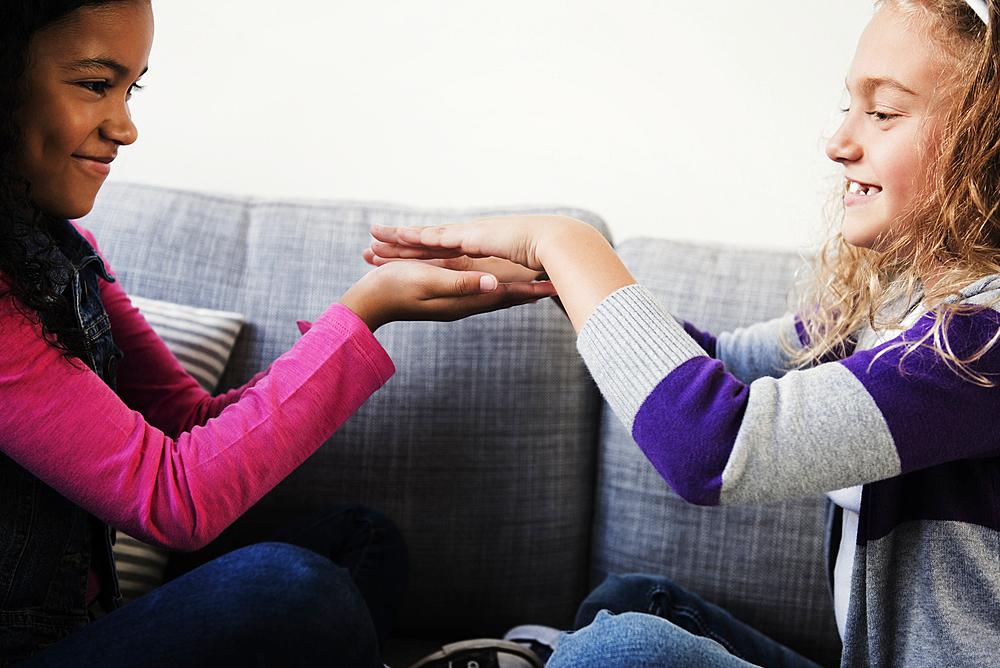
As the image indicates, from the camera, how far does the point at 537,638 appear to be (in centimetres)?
102

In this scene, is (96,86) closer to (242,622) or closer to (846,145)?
(242,622)

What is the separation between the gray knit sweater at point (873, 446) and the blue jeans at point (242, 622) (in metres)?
0.34

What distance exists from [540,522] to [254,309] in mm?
553

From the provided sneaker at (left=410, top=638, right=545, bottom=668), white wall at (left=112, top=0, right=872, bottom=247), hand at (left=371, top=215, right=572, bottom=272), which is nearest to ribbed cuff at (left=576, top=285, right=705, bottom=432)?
hand at (left=371, top=215, right=572, bottom=272)

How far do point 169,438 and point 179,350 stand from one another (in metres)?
0.36

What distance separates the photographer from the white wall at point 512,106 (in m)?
1.38

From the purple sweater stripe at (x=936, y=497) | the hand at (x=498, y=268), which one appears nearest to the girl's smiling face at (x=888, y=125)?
the purple sweater stripe at (x=936, y=497)

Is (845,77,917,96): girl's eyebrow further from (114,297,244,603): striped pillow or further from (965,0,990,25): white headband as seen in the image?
(114,297,244,603): striped pillow

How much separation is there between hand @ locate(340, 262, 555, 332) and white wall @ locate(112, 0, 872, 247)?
675 mm

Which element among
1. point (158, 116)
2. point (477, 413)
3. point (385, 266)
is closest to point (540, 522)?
point (477, 413)

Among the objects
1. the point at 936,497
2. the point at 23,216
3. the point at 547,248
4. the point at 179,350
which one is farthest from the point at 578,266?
the point at 179,350

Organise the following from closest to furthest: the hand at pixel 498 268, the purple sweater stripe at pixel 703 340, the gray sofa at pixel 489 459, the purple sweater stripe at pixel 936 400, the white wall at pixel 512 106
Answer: the purple sweater stripe at pixel 936 400 < the hand at pixel 498 268 < the purple sweater stripe at pixel 703 340 < the gray sofa at pixel 489 459 < the white wall at pixel 512 106

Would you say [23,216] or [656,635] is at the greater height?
[23,216]

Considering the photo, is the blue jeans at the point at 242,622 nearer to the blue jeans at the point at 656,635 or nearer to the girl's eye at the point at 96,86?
the blue jeans at the point at 656,635
